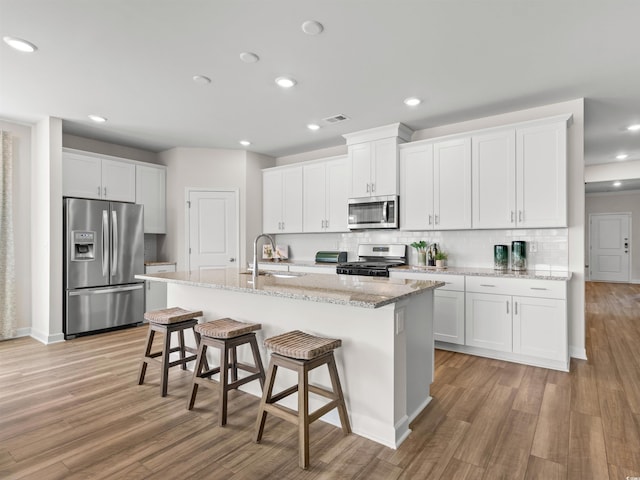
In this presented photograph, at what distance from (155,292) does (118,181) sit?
1677 millimetres

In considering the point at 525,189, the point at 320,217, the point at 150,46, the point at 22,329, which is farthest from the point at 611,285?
the point at 22,329

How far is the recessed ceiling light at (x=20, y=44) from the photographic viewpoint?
2543 millimetres

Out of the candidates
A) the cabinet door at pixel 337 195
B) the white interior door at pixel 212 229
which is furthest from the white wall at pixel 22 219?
the cabinet door at pixel 337 195

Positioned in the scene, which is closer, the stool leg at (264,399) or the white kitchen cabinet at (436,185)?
the stool leg at (264,399)

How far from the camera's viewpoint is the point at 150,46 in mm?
2645

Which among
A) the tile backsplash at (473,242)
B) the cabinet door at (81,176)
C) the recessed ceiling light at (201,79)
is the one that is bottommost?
the tile backsplash at (473,242)

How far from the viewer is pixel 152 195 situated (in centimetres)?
559

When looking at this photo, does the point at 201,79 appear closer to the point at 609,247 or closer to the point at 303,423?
the point at 303,423

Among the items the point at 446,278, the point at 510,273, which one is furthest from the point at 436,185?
the point at 510,273

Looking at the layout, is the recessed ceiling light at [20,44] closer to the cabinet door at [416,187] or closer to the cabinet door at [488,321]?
the cabinet door at [416,187]

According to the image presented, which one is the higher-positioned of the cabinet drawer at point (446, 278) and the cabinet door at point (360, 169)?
the cabinet door at point (360, 169)

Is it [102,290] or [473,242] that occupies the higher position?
[473,242]

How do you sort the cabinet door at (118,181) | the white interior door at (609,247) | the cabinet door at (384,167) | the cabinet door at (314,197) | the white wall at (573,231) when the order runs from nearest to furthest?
1. the white wall at (573,231)
2. the cabinet door at (384,167)
3. the cabinet door at (118,181)
4. the cabinet door at (314,197)
5. the white interior door at (609,247)

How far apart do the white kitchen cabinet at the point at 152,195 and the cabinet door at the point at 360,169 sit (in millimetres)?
3043
